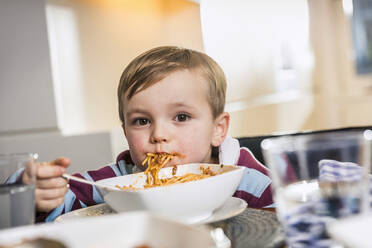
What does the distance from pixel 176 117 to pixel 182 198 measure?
525 millimetres

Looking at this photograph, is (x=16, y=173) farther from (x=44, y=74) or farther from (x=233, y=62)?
(x=233, y=62)

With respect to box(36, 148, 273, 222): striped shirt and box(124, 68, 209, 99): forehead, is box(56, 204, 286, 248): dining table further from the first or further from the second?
box(124, 68, 209, 99): forehead

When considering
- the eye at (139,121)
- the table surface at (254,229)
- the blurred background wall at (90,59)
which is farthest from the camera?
the blurred background wall at (90,59)

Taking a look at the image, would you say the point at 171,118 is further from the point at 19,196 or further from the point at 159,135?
the point at 19,196

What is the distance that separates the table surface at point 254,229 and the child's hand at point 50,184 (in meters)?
0.25

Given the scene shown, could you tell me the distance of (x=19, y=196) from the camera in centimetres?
56

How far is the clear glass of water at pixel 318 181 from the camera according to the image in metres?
0.43

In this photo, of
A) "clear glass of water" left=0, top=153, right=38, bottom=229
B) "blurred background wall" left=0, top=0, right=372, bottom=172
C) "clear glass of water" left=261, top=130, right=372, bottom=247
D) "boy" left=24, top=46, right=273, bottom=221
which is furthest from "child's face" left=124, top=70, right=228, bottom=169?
"blurred background wall" left=0, top=0, right=372, bottom=172

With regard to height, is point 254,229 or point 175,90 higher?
point 175,90

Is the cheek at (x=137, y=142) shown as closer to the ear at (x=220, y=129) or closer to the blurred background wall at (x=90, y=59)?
the ear at (x=220, y=129)

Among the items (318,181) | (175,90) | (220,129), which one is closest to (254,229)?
(318,181)

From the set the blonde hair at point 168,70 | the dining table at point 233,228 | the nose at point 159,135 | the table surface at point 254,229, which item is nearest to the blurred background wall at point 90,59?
the blonde hair at point 168,70

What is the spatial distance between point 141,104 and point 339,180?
72 centimetres

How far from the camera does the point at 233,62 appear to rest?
2.85m
